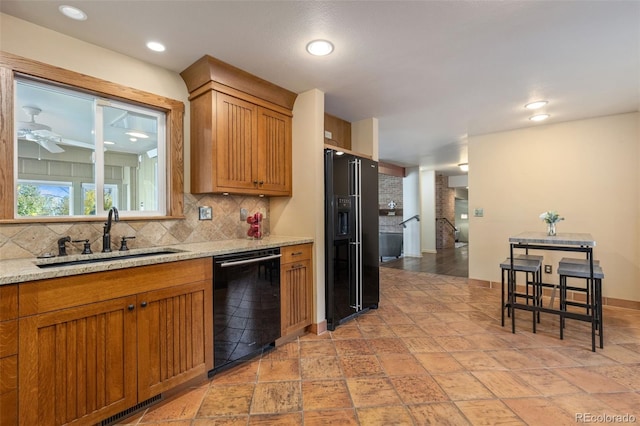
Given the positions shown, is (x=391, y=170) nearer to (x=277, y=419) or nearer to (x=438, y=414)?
(x=438, y=414)

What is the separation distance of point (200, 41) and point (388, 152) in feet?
15.3

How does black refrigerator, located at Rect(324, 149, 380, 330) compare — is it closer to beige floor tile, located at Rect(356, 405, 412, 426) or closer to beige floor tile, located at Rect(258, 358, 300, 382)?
beige floor tile, located at Rect(258, 358, 300, 382)

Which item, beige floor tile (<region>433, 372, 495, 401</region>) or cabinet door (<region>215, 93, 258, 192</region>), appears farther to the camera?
cabinet door (<region>215, 93, 258, 192</region>)

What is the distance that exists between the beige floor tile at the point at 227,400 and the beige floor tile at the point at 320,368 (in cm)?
41

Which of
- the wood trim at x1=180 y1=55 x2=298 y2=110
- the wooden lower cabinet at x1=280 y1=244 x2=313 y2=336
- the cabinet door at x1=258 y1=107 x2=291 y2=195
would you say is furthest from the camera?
the cabinet door at x1=258 y1=107 x2=291 y2=195

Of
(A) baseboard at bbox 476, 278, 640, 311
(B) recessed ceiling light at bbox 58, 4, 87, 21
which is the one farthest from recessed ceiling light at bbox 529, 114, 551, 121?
(B) recessed ceiling light at bbox 58, 4, 87, 21

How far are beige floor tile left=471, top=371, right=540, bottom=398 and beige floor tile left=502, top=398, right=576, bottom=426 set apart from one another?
0.06m

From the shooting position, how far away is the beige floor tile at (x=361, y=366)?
2143 millimetres

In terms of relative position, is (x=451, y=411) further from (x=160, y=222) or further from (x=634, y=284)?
(x=634, y=284)

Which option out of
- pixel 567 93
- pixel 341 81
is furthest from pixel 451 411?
pixel 567 93

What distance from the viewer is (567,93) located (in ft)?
9.80

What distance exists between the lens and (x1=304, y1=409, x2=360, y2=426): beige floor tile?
1638 millimetres

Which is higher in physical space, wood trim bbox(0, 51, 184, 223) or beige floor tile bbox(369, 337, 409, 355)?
wood trim bbox(0, 51, 184, 223)

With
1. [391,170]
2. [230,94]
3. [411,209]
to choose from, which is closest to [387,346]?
[230,94]
